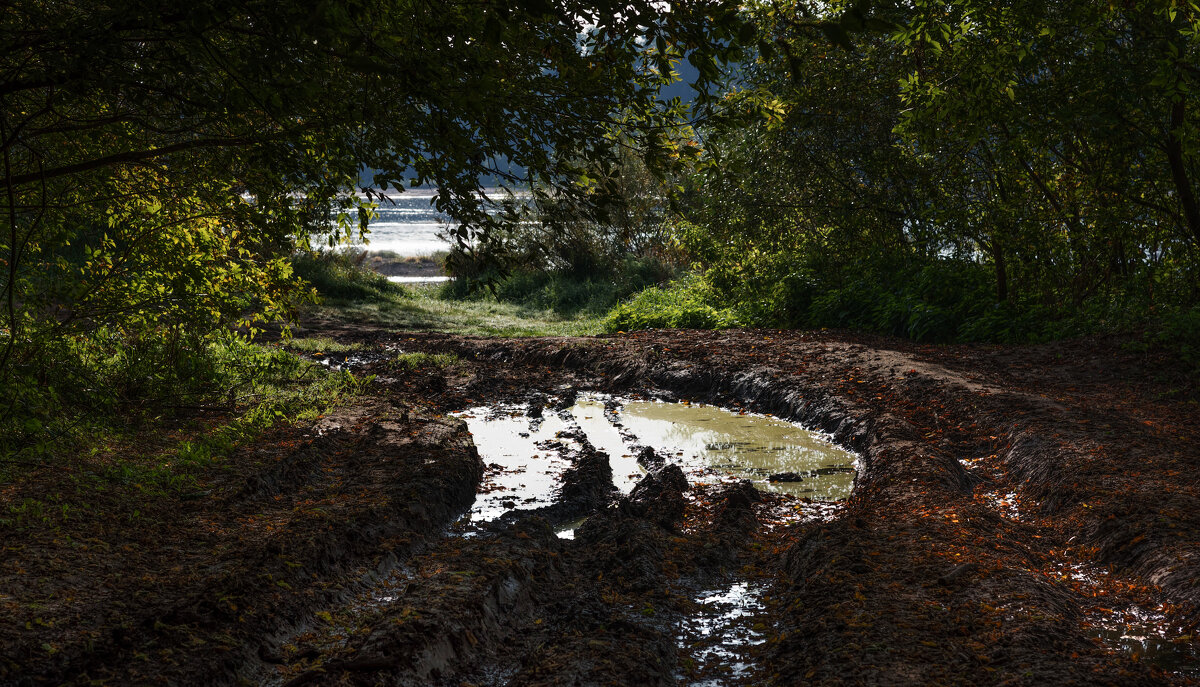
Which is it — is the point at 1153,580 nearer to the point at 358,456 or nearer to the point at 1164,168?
the point at 358,456

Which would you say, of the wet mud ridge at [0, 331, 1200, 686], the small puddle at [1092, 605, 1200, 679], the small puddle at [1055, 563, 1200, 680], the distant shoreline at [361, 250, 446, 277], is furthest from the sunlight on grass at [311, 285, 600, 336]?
the distant shoreline at [361, 250, 446, 277]

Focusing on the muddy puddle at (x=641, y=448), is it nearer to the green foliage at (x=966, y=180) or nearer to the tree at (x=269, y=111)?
the tree at (x=269, y=111)

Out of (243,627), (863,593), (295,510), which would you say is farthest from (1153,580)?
(295,510)

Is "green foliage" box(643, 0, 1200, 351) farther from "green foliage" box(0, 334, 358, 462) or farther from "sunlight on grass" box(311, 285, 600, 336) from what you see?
"green foliage" box(0, 334, 358, 462)

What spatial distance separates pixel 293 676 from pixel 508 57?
388cm

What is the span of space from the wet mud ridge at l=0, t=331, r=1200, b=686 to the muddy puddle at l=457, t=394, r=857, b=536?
0.21ft

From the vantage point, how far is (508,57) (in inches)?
208

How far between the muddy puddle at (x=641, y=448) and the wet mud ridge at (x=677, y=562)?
0.21 ft

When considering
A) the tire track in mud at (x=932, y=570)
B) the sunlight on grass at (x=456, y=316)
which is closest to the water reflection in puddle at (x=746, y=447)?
the tire track in mud at (x=932, y=570)

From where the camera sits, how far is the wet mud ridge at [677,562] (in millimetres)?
3752

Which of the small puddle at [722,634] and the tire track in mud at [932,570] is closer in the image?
the tire track in mud at [932,570]

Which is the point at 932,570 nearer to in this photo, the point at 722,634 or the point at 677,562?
the point at 722,634

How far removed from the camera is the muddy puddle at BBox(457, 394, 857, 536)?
7559 mm

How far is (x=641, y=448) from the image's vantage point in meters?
8.95
